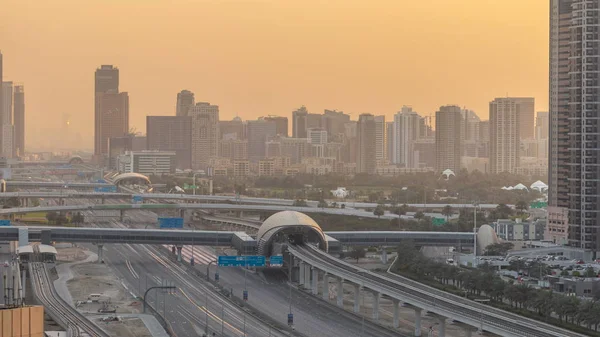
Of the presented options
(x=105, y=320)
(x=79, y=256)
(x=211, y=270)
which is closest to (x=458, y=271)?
(x=211, y=270)

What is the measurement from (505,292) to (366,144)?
129468 mm

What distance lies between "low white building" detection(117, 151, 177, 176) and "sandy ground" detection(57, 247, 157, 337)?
3950 inches

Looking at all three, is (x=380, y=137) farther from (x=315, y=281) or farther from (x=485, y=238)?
(x=315, y=281)

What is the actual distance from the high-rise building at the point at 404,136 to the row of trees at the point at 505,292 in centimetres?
13966

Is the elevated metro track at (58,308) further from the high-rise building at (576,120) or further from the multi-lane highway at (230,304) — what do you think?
the high-rise building at (576,120)

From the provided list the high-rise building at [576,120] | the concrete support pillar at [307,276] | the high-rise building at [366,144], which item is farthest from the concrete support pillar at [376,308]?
the high-rise building at [366,144]

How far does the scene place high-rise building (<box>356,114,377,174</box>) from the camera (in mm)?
162500

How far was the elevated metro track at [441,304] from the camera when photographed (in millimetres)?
28694

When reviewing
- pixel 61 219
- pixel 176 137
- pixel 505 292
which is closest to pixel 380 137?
pixel 176 137

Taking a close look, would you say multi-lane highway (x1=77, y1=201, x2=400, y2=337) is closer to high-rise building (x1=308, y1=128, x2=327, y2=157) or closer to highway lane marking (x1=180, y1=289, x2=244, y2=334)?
highway lane marking (x1=180, y1=289, x2=244, y2=334)

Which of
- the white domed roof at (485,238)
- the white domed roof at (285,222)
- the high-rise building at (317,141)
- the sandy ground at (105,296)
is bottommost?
the sandy ground at (105,296)

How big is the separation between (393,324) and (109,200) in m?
64.5

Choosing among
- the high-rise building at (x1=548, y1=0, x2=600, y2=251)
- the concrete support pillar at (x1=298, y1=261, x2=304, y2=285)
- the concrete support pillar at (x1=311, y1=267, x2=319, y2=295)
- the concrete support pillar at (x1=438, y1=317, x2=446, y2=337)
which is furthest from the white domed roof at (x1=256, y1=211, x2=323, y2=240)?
the concrete support pillar at (x1=438, y1=317, x2=446, y2=337)

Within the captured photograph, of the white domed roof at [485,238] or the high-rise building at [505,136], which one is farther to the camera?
the high-rise building at [505,136]
